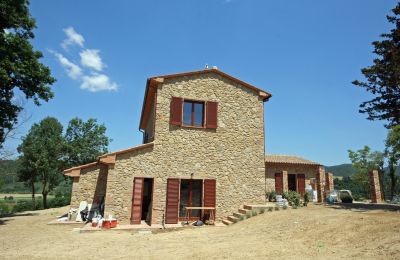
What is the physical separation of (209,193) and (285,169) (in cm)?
1039

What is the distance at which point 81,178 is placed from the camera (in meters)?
14.5

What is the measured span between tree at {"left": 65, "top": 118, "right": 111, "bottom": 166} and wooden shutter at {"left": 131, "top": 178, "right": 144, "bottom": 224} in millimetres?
22081

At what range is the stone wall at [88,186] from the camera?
14.3 m

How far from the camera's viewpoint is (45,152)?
97.1ft

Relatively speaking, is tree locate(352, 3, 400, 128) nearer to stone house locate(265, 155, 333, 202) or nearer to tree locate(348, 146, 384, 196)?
stone house locate(265, 155, 333, 202)

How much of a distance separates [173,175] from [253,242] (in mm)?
5738

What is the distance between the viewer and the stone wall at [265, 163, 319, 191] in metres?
21.1

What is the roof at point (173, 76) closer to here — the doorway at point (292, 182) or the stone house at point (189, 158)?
the stone house at point (189, 158)

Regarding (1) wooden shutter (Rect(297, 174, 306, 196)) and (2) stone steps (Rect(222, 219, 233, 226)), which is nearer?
(2) stone steps (Rect(222, 219, 233, 226))

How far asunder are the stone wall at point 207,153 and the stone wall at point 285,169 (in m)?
7.16

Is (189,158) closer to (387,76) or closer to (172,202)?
(172,202)

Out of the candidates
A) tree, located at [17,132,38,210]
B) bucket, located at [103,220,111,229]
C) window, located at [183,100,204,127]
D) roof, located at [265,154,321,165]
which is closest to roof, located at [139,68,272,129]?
window, located at [183,100,204,127]

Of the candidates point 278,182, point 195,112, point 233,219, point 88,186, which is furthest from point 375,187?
point 88,186

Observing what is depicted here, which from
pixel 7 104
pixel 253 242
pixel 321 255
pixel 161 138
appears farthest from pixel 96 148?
pixel 321 255
